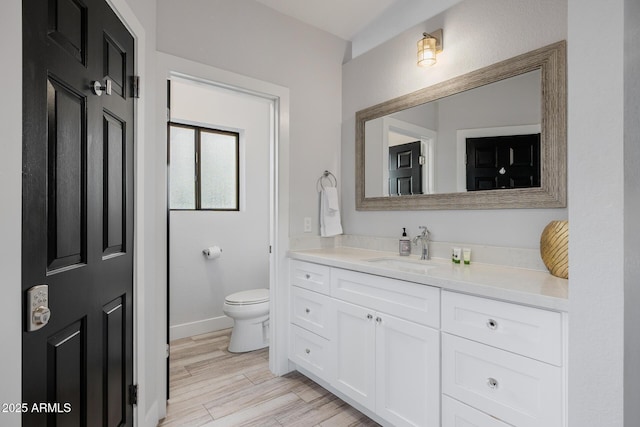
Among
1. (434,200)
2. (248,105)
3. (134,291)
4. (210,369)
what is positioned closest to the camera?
(134,291)

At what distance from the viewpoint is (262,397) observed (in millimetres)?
2068

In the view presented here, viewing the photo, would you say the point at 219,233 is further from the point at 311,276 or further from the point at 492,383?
the point at 492,383

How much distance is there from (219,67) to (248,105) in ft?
4.47

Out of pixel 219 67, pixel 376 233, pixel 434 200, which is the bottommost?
pixel 376 233

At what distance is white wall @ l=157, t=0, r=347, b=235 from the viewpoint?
1981mm

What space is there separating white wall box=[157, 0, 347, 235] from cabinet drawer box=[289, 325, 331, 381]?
0.75 m

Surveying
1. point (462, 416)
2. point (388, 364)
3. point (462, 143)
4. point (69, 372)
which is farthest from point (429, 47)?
point (69, 372)

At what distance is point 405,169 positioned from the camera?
2.26 metres

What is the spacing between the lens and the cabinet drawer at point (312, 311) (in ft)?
6.63

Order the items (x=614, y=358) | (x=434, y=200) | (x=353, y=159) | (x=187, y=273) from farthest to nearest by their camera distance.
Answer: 1. (x=187, y=273)
2. (x=353, y=159)
3. (x=434, y=200)
4. (x=614, y=358)

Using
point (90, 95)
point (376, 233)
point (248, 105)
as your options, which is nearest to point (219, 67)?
point (90, 95)

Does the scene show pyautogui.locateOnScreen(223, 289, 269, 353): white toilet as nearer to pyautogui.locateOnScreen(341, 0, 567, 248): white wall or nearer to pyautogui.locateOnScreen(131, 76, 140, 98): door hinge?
pyautogui.locateOnScreen(341, 0, 567, 248): white wall

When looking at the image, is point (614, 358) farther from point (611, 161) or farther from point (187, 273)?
point (187, 273)
